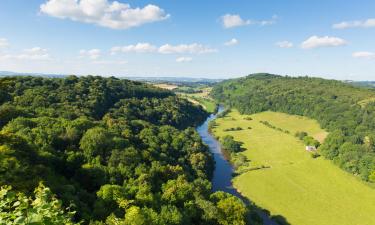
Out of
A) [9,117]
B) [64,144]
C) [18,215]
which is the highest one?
[18,215]

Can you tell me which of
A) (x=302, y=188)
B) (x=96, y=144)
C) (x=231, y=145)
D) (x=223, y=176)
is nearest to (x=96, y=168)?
(x=96, y=144)

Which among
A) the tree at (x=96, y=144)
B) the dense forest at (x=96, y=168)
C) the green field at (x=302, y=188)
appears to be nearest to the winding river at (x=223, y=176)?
the green field at (x=302, y=188)

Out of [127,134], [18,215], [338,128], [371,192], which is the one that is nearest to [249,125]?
[338,128]

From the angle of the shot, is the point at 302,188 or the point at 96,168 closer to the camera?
the point at 96,168

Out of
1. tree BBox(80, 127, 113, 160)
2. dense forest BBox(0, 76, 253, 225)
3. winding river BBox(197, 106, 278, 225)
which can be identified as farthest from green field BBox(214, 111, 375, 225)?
tree BBox(80, 127, 113, 160)

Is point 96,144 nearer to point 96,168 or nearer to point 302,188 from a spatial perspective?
point 96,168

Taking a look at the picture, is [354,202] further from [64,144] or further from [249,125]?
[249,125]
